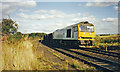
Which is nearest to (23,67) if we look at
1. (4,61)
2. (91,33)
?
(4,61)

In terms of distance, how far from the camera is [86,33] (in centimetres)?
1402

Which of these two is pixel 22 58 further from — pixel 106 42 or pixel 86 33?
pixel 106 42

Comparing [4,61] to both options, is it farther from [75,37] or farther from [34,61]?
[75,37]

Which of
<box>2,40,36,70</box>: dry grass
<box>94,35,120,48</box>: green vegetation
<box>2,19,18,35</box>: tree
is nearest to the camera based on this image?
<box>2,40,36,70</box>: dry grass

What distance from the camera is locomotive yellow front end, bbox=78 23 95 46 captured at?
1361 cm

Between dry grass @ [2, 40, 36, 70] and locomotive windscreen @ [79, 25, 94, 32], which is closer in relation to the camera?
dry grass @ [2, 40, 36, 70]

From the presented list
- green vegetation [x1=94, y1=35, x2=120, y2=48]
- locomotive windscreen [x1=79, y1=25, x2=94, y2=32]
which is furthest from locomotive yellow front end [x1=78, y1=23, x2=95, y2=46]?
green vegetation [x1=94, y1=35, x2=120, y2=48]

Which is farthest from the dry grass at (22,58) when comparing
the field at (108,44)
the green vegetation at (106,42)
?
the green vegetation at (106,42)

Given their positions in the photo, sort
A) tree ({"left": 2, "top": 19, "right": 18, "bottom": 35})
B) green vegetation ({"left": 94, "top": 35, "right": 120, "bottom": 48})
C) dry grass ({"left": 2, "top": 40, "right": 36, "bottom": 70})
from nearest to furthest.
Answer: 1. dry grass ({"left": 2, "top": 40, "right": 36, "bottom": 70})
2. tree ({"left": 2, "top": 19, "right": 18, "bottom": 35})
3. green vegetation ({"left": 94, "top": 35, "right": 120, "bottom": 48})

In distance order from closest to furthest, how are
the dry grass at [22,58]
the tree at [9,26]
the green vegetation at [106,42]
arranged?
the dry grass at [22,58] < the tree at [9,26] < the green vegetation at [106,42]

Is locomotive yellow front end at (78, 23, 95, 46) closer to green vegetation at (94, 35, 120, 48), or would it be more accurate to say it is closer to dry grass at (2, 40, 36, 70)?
green vegetation at (94, 35, 120, 48)

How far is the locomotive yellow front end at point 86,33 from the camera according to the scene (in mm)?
13609

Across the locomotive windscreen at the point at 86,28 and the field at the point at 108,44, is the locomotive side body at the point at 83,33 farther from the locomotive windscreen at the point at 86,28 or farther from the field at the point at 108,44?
the field at the point at 108,44

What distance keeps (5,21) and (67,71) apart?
32.7 ft
